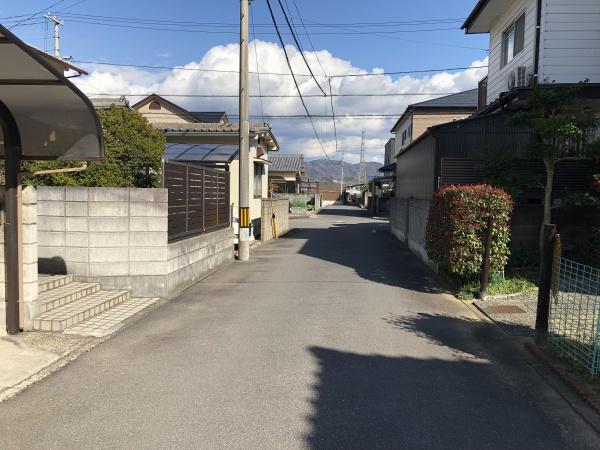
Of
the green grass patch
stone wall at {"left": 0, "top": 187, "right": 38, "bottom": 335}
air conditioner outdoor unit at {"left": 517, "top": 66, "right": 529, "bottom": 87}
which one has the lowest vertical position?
the green grass patch

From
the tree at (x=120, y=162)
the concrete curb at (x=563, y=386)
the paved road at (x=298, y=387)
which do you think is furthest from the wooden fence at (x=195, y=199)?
the concrete curb at (x=563, y=386)

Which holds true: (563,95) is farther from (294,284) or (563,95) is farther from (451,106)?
(451,106)

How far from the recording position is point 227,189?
12641 millimetres

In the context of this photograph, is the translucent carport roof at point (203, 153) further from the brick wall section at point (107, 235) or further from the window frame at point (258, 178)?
the brick wall section at point (107, 235)

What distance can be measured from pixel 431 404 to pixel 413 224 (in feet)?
35.7

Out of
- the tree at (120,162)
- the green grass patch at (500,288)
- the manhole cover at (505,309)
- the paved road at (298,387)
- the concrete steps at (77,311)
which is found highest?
the tree at (120,162)

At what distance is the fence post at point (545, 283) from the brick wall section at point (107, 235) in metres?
5.46

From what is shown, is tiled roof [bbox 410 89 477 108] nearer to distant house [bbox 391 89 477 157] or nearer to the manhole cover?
distant house [bbox 391 89 477 157]

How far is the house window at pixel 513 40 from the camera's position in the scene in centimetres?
1232

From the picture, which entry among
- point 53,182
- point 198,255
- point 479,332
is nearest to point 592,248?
point 479,332

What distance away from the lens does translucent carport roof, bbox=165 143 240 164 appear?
14.6 m

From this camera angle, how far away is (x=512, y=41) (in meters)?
13.1

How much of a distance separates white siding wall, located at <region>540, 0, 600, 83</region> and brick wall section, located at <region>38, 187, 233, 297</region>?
912cm

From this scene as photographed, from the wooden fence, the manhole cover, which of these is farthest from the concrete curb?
the wooden fence
